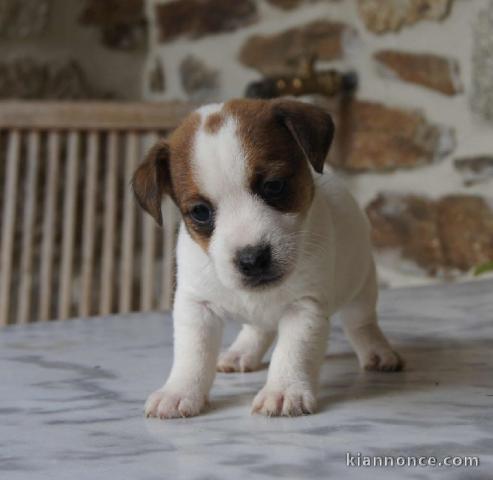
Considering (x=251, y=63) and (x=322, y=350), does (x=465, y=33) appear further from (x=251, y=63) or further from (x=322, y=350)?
(x=322, y=350)

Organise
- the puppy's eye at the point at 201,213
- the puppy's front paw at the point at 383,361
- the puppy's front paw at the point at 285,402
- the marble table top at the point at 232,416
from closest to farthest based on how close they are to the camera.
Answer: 1. the marble table top at the point at 232,416
2. the puppy's front paw at the point at 285,402
3. the puppy's eye at the point at 201,213
4. the puppy's front paw at the point at 383,361

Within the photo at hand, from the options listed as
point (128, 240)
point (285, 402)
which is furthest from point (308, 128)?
point (128, 240)

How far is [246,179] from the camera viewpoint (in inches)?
41.4

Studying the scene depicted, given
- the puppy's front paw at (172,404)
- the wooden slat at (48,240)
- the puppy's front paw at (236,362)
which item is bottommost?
the wooden slat at (48,240)

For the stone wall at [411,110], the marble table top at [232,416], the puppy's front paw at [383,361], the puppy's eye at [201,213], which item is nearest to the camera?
the marble table top at [232,416]

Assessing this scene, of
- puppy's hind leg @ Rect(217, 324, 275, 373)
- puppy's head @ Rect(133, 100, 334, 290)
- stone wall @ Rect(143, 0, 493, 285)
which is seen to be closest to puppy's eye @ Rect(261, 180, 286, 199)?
puppy's head @ Rect(133, 100, 334, 290)

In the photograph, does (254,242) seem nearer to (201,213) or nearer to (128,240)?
(201,213)

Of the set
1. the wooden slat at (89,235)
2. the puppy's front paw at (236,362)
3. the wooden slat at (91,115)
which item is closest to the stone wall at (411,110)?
the wooden slat at (91,115)

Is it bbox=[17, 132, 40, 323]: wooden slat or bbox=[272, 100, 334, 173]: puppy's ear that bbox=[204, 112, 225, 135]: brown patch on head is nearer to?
bbox=[272, 100, 334, 173]: puppy's ear

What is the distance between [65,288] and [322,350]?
1.42 m

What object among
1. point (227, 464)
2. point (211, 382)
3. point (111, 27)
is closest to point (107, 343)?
point (211, 382)

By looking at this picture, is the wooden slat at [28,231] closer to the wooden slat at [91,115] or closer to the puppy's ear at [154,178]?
the wooden slat at [91,115]

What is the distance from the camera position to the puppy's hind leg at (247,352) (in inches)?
52.3

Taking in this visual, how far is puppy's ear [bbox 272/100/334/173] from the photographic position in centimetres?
112
